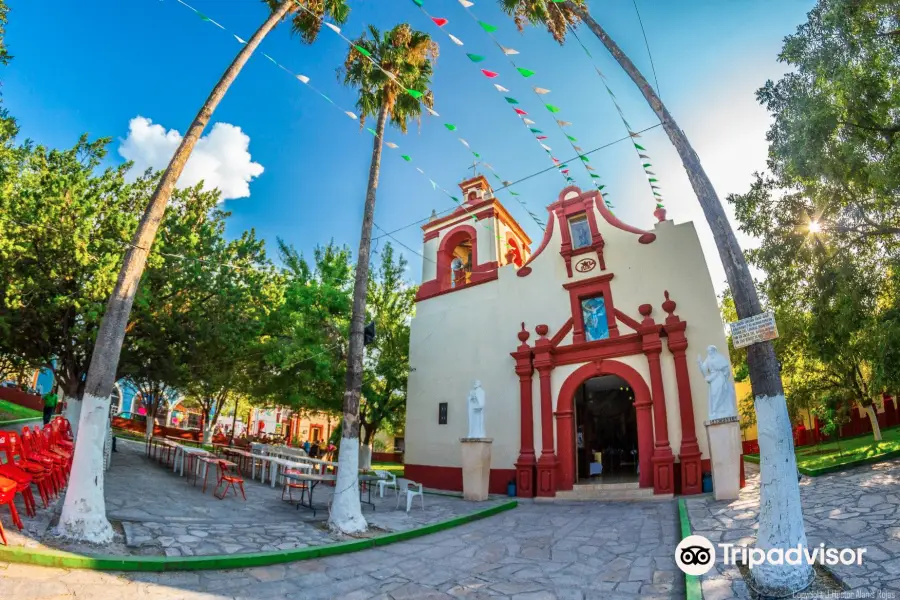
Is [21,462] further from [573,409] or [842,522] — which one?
[573,409]

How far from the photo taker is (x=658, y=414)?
11797 mm

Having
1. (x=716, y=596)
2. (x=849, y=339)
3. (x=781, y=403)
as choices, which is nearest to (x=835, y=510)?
(x=781, y=403)

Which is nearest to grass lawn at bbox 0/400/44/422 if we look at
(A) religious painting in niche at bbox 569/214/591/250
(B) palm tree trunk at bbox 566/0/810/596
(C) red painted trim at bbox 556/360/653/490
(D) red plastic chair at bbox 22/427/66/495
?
(D) red plastic chair at bbox 22/427/66/495

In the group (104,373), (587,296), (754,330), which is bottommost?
(104,373)

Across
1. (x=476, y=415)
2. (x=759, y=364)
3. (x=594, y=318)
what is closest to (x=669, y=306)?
(x=594, y=318)

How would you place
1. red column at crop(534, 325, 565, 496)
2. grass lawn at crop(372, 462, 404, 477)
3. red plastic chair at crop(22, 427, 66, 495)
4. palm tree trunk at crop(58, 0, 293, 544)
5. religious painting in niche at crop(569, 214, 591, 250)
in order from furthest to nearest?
grass lawn at crop(372, 462, 404, 477), religious painting in niche at crop(569, 214, 591, 250), red column at crop(534, 325, 565, 496), red plastic chair at crop(22, 427, 66, 495), palm tree trunk at crop(58, 0, 293, 544)

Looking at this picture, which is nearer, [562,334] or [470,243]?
[562,334]

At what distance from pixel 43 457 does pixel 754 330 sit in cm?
926

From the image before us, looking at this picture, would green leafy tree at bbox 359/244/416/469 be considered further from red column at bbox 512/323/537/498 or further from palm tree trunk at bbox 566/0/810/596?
palm tree trunk at bbox 566/0/810/596

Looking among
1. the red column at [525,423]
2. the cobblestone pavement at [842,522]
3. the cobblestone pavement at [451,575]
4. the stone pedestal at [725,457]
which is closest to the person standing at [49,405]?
the cobblestone pavement at [451,575]

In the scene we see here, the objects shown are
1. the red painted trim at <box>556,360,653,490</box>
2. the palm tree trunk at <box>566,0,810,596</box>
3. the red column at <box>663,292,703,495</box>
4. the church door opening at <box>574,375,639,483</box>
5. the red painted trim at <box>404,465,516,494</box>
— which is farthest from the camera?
the church door opening at <box>574,375,639,483</box>

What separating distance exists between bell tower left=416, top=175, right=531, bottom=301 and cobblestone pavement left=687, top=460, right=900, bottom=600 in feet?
31.7

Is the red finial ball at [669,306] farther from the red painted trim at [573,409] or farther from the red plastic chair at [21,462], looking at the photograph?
the red plastic chair at [21,462]

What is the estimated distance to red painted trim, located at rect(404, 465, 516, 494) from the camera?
13438mm
